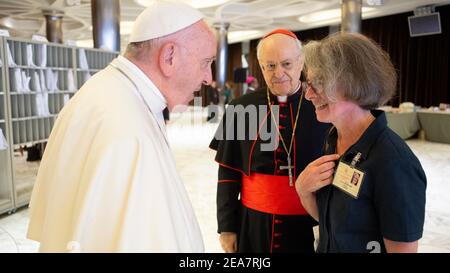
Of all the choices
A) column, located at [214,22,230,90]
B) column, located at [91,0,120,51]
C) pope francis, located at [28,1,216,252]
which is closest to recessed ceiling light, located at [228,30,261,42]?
column, located at [214,22,230,90]

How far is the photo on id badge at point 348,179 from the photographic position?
1125 mm

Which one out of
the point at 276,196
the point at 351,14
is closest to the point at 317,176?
the point at 276,196

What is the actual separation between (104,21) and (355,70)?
7041 mm

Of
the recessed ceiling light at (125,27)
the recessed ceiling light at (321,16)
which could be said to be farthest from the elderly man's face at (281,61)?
the recessed ceiling light at (125,27)

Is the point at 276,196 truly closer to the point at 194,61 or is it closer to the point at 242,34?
the point at 194,61

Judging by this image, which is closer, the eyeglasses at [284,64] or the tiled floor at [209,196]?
the eyeglasses at [284,64]

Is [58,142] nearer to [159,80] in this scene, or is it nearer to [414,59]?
[159,80]

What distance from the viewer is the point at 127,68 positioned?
1015 mm

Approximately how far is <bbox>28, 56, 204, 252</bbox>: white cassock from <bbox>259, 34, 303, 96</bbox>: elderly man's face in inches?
35.2

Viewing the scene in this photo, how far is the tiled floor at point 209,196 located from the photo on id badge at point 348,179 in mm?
2383

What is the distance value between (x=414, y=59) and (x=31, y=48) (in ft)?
38.7

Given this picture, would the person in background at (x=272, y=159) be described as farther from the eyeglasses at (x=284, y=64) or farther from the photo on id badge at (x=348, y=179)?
the photo on id badge at (x=348, y=179)

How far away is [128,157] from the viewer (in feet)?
2.74

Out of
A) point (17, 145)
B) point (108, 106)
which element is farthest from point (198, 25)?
point (17, 145)
